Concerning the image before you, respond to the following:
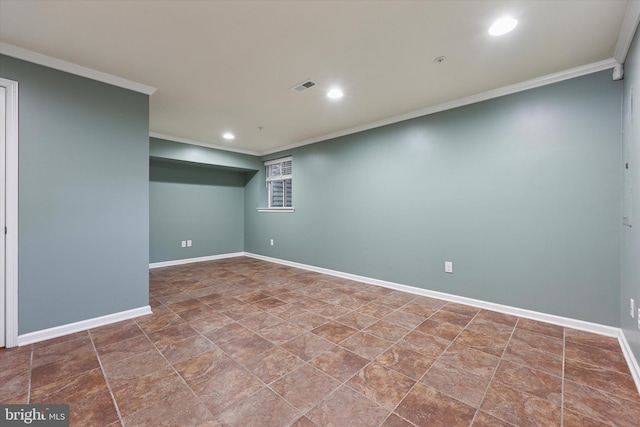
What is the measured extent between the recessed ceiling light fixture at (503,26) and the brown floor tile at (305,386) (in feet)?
8.65

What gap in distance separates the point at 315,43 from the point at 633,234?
2659 mm

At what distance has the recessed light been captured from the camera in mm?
2869

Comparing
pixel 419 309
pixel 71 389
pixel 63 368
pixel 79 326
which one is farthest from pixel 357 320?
pixel 79 326

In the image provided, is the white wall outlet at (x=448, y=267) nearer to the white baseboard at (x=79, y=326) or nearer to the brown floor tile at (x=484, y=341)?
the brown floor tile at (x=484, y=341)

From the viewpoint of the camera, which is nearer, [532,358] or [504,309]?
[532,358]

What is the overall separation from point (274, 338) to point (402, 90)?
2.77 meters

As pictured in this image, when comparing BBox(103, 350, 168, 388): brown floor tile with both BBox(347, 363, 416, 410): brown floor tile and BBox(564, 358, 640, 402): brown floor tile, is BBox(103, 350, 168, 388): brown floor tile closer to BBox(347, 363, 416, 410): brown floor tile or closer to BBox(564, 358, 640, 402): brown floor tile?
BBox(347, 363, 416, 410): brown floor tile

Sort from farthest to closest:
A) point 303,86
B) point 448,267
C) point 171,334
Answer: point 448,267, point 303,86, point 171,334

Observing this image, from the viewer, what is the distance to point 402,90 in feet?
9.37

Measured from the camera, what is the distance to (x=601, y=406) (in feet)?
4.86

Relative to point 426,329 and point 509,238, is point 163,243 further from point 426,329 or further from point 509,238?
point 509,238

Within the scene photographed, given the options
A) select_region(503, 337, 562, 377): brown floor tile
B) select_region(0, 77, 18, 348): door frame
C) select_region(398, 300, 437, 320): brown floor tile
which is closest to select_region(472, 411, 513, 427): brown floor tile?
select_region(503, 337, 562, 377): brown floor tile

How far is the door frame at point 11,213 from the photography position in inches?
82.9

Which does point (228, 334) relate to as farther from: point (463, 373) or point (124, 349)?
point (463, 373)
